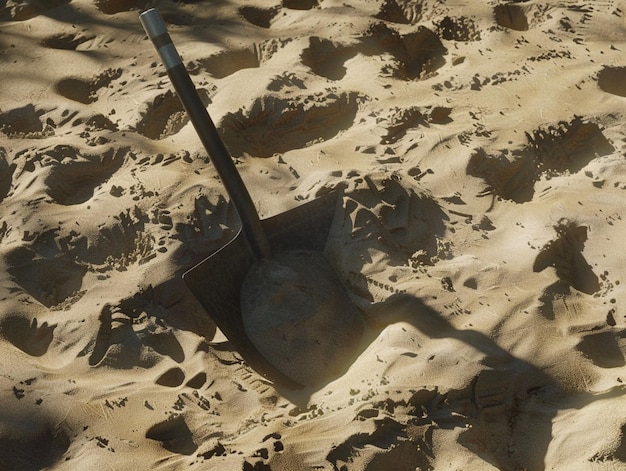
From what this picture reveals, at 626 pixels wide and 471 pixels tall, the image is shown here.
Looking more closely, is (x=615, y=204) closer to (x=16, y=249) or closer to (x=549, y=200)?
(x=549, y=200)

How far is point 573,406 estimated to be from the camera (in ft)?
8.41

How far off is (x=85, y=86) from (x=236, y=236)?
1569 millimetres

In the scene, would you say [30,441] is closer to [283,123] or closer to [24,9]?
[283,123]

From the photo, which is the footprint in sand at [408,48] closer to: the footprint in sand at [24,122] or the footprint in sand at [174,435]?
the footprint in sand at [24,122]

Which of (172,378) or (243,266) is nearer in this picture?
(172,378)

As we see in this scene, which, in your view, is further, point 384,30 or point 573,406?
point 384,30

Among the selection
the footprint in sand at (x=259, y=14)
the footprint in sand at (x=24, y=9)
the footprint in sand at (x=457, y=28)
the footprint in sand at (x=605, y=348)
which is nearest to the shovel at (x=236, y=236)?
the footprint in sand at (x=605, y=348)

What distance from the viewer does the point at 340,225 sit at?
3256 mm

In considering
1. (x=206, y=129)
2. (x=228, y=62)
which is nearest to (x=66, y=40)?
(x=228, y=62)

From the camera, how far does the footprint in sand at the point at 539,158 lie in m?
3.43

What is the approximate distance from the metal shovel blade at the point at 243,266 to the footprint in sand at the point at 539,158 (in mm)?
684

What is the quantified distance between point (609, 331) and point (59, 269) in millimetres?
2070

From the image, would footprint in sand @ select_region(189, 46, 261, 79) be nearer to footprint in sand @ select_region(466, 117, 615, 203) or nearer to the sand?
the sand

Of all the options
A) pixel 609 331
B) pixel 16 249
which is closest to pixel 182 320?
pixel 16 249
